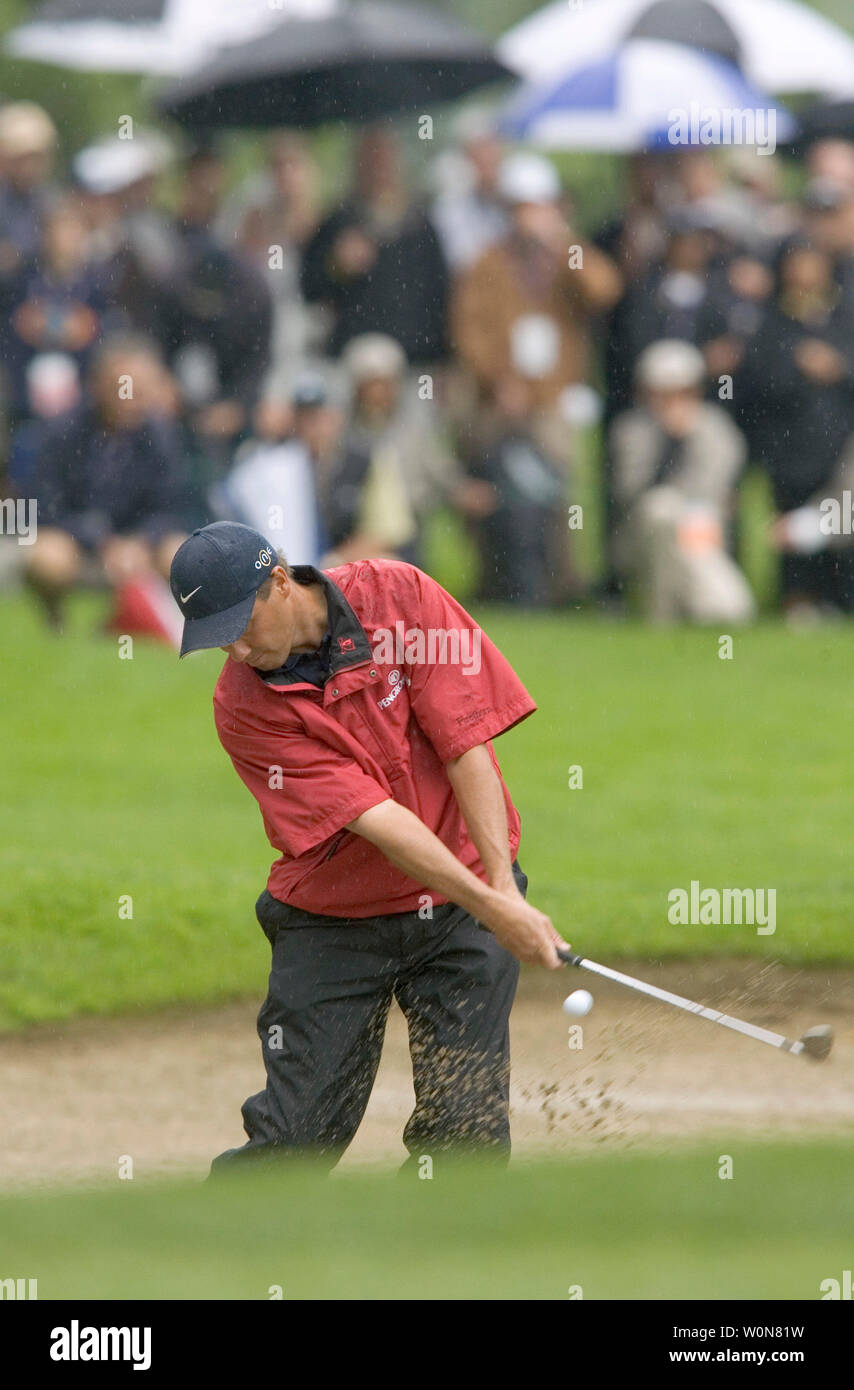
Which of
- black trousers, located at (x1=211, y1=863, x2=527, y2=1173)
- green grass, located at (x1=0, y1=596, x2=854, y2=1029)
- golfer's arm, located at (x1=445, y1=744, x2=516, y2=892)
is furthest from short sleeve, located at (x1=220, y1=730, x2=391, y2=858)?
green grass, located at (x1=0, y1=596, x2=854, y2=1029)

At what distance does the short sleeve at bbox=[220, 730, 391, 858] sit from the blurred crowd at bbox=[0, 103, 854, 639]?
8.21m

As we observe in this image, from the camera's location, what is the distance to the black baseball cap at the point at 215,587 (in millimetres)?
5551

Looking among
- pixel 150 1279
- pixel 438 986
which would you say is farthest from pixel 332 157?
pixel 150 1279

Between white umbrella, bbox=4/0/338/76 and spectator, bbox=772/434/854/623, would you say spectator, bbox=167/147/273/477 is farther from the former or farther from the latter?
spectator, bbox=772/434/854/623

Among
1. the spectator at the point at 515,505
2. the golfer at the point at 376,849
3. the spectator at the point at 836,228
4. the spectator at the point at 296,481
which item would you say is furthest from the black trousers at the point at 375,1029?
the spectator at the point at 836,228

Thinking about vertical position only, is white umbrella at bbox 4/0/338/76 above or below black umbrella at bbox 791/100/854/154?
above

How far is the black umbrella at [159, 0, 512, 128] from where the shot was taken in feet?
50.5

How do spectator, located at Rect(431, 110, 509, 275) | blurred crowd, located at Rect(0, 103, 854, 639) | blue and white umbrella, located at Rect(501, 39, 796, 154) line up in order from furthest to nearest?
spectator, located at Rect(431, 110, 509, 275)
blue and white umbrella, located at Rect(501, 39, 796, 154)
blurred crowd, located at Rect(0, 103, 854, 639)

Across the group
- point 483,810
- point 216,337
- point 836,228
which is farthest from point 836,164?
point 483,810

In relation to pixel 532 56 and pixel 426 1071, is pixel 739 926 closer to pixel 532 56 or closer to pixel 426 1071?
pixel 426 1071

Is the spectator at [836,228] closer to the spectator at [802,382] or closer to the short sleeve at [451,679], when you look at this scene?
the spectator at [802,382]

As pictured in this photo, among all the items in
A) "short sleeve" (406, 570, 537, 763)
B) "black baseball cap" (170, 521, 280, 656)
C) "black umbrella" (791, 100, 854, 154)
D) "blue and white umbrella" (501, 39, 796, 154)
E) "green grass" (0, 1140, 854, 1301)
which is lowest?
"green grass" (0, 1140, 854, 1301)

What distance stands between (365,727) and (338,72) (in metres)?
10.6

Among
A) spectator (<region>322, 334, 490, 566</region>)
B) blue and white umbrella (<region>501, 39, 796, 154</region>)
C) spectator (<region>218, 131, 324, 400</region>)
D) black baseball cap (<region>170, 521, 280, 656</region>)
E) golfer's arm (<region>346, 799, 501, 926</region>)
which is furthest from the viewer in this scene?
blue and white umbrella (<region>501, 39, 796, 154</region>)
